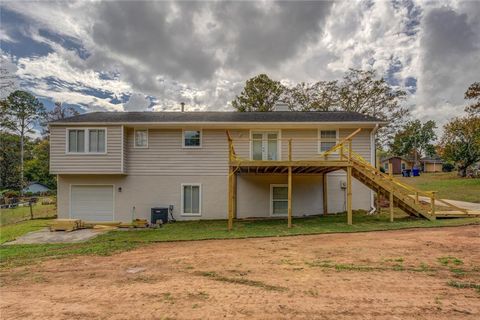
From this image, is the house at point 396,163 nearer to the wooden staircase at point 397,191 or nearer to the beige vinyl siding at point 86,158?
the wooden staircase at point 397,191

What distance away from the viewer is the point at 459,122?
2956cm

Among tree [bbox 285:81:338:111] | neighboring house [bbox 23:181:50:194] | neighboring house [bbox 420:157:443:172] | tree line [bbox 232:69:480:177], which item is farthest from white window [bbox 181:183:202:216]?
neighboring house [bbox 420:157:443:172]

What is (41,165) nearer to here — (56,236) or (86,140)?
(86,140)

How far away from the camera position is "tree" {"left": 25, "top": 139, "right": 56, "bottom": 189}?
40250 millimetres

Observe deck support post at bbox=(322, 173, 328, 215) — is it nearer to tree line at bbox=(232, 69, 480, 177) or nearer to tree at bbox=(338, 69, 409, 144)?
tree line at bbox=(232, 69, 480, 177)

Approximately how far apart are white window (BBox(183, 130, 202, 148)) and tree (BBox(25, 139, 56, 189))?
3553cm

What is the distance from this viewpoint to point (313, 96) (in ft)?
91.0

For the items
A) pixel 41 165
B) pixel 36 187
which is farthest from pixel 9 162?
pixel 36 187

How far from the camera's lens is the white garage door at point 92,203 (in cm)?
1366

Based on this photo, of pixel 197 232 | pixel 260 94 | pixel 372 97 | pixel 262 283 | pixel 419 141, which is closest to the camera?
pixel 262 283

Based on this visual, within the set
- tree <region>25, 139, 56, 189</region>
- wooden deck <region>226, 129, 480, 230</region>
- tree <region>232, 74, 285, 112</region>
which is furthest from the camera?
tree <region>25, 139, 56, 189</region>

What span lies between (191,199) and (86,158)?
17.2 feet

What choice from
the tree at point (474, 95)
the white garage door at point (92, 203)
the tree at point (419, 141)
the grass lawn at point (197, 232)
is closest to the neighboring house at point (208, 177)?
the white garage door at point (92, 203)

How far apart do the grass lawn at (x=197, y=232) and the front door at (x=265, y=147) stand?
314cm
